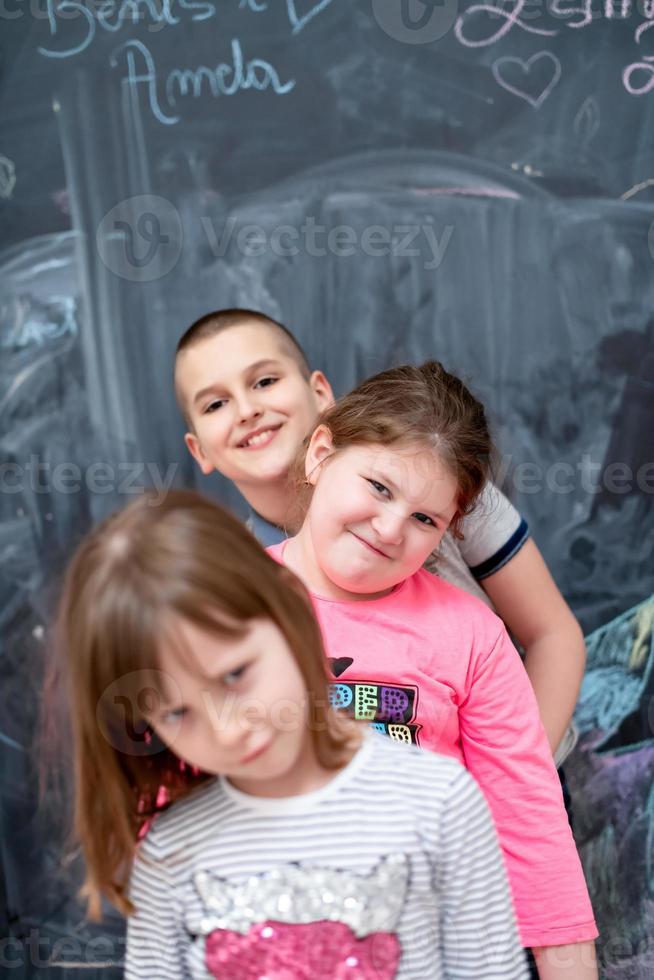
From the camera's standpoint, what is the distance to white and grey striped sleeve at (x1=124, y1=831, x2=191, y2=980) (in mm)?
968

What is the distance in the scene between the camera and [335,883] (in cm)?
94

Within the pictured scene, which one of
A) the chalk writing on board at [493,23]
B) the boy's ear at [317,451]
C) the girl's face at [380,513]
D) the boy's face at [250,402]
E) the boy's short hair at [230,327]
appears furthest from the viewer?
the chalk writing on board at [493,23]

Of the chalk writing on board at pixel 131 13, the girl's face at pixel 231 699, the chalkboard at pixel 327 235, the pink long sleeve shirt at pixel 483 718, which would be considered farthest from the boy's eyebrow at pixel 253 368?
the girl's face at pixel 231 699

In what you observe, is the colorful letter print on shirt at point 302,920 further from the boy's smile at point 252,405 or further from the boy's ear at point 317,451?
the boy's smile at point 252,405

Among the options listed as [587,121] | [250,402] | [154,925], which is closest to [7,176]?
[250,402]

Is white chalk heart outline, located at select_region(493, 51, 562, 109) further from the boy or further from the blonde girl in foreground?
the blonde girl in foreground

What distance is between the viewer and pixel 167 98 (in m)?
1.94

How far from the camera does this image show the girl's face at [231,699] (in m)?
0.88

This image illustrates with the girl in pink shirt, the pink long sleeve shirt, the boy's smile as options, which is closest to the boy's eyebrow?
the boy's smile

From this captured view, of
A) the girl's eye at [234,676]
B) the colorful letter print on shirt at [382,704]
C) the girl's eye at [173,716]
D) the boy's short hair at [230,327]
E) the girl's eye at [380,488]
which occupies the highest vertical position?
the boy's short hair at [230,327]

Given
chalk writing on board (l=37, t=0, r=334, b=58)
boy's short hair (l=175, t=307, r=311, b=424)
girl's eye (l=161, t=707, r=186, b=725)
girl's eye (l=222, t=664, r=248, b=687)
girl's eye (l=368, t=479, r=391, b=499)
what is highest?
chalk writing on board (l=37, t=0, r=334, b=58)

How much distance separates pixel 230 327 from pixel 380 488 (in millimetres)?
595

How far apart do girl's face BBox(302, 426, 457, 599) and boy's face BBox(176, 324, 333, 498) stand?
36cm

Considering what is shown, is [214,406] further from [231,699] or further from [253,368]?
[231,699]
